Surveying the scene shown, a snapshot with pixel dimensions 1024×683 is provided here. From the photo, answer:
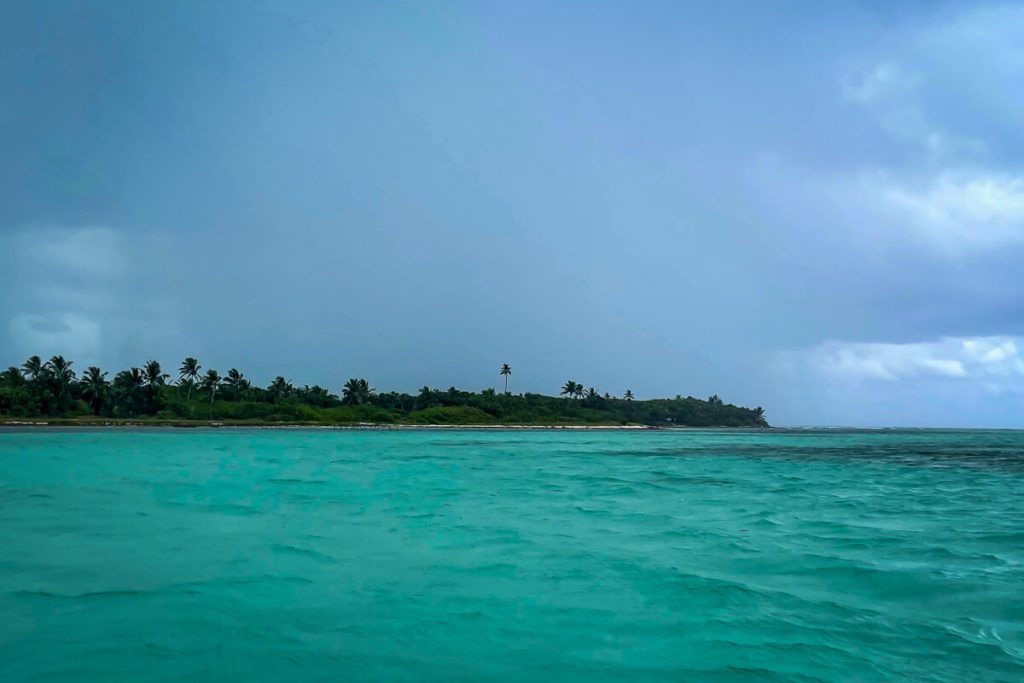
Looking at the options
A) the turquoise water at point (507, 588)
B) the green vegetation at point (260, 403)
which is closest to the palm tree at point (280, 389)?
the green vegetation at point (260, 403)

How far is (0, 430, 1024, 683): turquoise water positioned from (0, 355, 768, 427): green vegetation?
8772 cm

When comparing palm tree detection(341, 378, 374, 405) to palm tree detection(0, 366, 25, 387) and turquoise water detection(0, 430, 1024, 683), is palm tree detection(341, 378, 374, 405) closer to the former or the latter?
palm tree detection(0, 366, 25, 387)

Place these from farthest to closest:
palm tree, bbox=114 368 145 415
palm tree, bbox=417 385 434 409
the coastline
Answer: palm tree, bbox=417 385 434 409
palm tree, bbox=114 368 145 415
the coastline

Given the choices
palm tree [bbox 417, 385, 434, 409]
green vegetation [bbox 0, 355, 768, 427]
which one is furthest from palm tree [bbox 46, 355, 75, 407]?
palm tree [bbox 417, 385, 434, 409]

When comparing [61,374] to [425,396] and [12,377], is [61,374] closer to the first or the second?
[12,377]

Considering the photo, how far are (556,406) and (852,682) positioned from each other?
150 meters

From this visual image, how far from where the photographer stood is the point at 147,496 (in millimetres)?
18422

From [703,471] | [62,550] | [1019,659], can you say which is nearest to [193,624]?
[62,550]

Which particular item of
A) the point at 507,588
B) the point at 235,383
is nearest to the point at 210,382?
the point at 235,383

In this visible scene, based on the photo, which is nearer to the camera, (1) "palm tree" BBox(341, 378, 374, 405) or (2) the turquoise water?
(2) the turquoise water

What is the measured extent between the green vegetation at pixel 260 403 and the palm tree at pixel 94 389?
0.45 feet

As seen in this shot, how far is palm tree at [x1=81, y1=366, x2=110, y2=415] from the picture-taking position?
97125 millimetres

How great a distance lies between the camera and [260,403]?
111250mm

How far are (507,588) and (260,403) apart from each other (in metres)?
110
